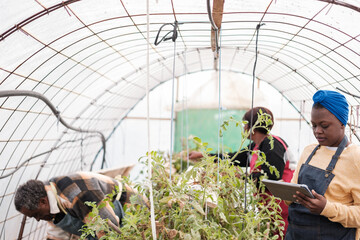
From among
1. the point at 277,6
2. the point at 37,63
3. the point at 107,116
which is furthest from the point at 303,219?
the point at 107,116

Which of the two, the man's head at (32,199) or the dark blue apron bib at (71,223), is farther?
the dark blue apron bib at (71,223)

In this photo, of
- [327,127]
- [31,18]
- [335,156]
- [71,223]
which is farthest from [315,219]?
[31,18]

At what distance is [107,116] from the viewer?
6.76 m

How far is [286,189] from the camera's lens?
171 centimetres

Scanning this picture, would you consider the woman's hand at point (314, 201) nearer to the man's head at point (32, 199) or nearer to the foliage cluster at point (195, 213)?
the foliage cluster at point (195, 213)

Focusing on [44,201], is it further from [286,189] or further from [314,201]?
[314,201]

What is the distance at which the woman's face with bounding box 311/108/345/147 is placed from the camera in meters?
1.75

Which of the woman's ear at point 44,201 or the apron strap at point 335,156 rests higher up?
the apron strap at point 335,156

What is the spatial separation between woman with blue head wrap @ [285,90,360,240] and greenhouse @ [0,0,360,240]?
1 centimetres

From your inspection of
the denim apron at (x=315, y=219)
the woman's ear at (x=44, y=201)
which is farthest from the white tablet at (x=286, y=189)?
the woman's ear at (x=44, y=201)

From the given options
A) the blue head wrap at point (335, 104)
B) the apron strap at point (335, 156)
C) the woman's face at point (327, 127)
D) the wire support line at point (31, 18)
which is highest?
the wire support line at point (31, 18)

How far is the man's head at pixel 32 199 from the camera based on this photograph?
7.80 ft

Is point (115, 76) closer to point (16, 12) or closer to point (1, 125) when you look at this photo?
point (1, 125)

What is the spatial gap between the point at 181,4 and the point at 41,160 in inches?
123
